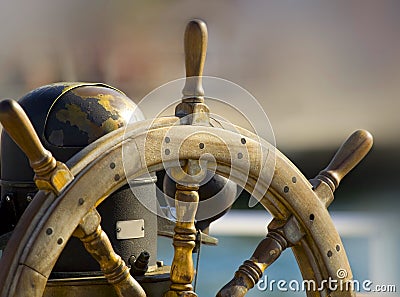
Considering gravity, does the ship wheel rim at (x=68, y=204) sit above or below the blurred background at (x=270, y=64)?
below

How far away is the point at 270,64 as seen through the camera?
17.1 ft

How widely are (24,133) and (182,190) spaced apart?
0.31 metres

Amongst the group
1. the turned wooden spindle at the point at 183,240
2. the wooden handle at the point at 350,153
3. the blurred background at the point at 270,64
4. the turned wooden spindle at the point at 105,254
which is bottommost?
the turned wooden spindle at the point at 105,254

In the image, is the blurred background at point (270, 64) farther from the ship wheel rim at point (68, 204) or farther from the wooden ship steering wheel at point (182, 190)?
the ship wheel rim at point (68, 204)

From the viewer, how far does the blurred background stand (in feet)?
14.1

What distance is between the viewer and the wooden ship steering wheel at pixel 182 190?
1.37 m

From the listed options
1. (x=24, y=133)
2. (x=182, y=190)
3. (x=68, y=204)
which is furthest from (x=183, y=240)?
(x=24, y=133)

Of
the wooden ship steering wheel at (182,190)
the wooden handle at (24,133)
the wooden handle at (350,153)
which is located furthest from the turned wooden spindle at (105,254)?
the wooden handle at (350,153)

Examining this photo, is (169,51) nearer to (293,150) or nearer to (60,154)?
(293,150)

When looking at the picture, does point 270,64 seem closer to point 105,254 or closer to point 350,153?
point 350,153

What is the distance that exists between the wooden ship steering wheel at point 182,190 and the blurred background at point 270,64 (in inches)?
80.2

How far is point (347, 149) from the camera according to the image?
5.65 feet

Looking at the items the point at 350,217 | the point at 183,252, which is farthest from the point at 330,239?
the point at 350,217

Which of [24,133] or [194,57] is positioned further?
[194,57]
